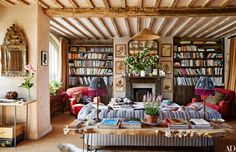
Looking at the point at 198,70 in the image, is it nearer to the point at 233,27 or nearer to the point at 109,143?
the point at 233,27

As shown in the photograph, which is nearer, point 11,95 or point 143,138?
point 143,138

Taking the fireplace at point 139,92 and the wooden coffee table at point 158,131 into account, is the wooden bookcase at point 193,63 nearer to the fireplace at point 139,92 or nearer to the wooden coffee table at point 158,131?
the fireplace at point 139,92

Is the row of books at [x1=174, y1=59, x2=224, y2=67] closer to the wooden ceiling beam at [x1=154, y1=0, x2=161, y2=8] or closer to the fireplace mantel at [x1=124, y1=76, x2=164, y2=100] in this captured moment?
the fireplace mantel at [x1=124, y1=76, x2=164, y2=100]

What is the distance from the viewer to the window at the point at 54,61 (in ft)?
29.4

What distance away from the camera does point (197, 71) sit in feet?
30.6

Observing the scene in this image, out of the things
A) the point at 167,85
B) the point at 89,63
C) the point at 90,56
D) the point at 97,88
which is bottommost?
the point at 167,85

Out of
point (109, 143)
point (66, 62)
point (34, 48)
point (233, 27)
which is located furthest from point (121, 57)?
point (109, 143)

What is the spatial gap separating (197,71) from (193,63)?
0.33m

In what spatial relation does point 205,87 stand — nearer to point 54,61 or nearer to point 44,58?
point 44,58

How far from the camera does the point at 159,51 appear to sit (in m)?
9.24

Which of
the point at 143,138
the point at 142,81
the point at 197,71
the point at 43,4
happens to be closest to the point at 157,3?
the point at 43,4

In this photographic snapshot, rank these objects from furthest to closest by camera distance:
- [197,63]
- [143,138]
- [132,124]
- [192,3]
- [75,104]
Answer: [197,63]
[75,104]
[192,3]
[143,138]
[132,124]

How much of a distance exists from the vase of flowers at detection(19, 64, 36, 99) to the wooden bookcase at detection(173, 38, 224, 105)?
5763 mm

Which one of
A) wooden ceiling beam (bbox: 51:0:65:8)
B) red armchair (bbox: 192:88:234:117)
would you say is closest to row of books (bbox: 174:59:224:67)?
red armchair (bbox: 192:88:234:117)
